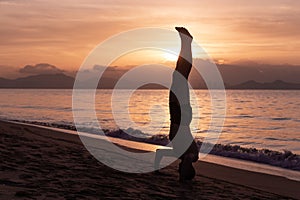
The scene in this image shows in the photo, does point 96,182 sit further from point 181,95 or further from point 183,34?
point 183,34

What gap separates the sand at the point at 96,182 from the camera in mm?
7359

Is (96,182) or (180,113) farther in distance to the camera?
(180,113)

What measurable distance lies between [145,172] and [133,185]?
2025mm

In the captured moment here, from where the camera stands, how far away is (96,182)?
8.63m

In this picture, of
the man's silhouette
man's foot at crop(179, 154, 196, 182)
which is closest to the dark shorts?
the man's silhouette

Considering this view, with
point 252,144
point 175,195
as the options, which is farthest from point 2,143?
point 252,144

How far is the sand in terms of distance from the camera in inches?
290

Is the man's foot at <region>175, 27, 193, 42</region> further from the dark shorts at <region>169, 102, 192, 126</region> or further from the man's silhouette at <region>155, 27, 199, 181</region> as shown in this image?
the dark shorts at <region>169, 102, 192, 126</region>

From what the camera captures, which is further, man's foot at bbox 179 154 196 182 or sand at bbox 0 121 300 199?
man's foot at bbox 179 154 196 182

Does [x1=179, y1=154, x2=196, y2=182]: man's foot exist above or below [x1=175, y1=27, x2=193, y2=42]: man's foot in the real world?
below

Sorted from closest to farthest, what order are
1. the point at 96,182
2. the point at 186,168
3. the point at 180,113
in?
the point at 96,182
the point at 180,113
the point at 186,168

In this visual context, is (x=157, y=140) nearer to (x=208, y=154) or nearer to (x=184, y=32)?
(x=208, y=154)

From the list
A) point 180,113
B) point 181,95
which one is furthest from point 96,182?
point 181,95

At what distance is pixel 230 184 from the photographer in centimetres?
1105
